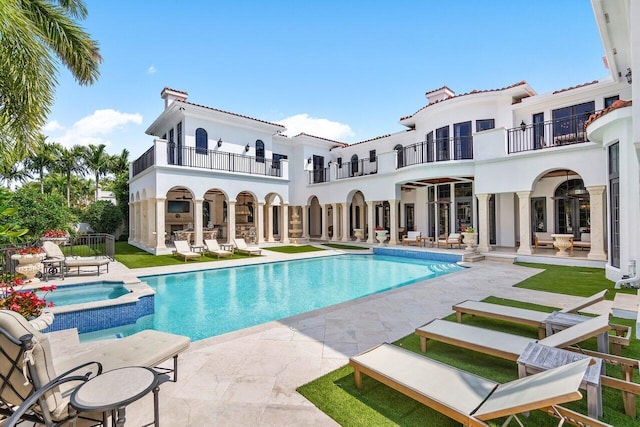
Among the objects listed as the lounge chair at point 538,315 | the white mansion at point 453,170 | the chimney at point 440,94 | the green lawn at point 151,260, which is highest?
the chimney at point 440,94

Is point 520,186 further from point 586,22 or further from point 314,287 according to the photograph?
point 314,287

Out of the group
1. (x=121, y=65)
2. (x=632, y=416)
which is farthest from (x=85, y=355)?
(x=121, y=65)

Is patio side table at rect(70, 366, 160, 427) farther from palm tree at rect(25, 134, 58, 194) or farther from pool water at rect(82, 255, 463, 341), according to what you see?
palm tree at rect(25, 134, 58, 194)

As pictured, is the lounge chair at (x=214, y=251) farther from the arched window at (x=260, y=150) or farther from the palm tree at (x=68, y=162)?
the palm tree at (x=68, y=162)

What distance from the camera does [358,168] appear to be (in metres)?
25.5

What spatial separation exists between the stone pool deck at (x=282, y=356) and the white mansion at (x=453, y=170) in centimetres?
629

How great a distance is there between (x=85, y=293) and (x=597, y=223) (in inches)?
708

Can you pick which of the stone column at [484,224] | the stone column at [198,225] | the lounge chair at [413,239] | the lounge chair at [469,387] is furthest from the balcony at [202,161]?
the lounge chair at [469,387]

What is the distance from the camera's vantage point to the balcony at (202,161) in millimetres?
16614

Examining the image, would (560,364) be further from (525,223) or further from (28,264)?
(525,223)

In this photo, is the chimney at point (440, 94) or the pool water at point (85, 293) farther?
the chimney at point (440, 94)

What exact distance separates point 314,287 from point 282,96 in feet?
42.3

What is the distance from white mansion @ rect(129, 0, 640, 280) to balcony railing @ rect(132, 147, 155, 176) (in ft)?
0.21

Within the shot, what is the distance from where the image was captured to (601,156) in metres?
12.3
